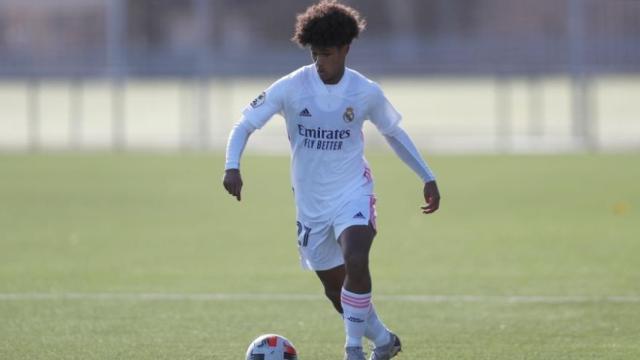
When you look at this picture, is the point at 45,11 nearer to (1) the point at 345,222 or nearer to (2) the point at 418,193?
(2) the point at 418,193

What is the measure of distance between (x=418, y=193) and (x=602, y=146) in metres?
9.81

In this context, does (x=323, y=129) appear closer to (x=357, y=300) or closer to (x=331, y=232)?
(x=331, y=232)

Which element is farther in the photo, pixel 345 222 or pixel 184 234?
pixel 184 234

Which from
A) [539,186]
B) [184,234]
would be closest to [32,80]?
[539,186]

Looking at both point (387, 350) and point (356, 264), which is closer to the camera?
point (356, 264)

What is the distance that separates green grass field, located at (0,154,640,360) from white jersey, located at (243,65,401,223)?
1.19 meters

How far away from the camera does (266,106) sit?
7.64m

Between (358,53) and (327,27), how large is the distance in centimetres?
2357

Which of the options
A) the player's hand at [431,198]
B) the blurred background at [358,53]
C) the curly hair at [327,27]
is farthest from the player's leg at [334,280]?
the blurred background at [358,53]

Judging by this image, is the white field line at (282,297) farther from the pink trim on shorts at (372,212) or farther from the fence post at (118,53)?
the fence post at (118,53)

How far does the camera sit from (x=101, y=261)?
12859 mm

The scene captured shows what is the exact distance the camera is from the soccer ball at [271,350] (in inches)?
297

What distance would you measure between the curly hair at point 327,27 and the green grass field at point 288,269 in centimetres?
202

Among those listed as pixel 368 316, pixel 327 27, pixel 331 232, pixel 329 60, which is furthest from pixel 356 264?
pixel 327 27
